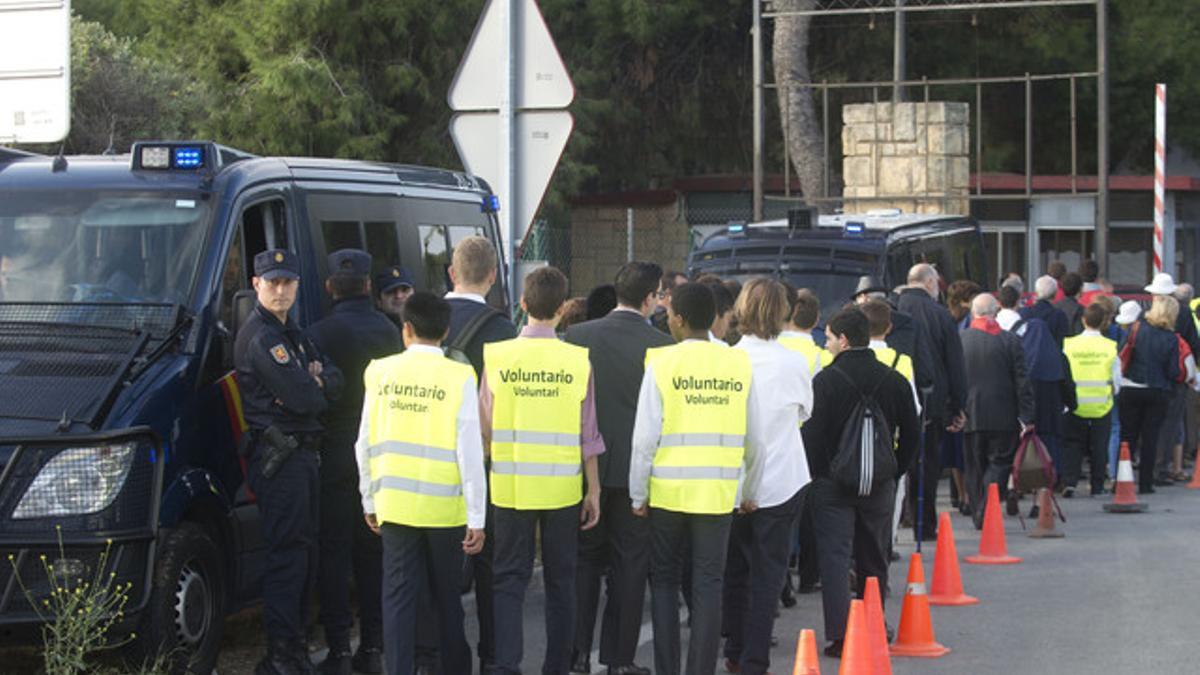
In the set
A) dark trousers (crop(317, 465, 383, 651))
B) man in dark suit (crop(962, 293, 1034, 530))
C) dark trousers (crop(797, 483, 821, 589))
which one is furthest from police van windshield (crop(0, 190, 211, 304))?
man in dark suit (crop(962, 293, 1034, 530))

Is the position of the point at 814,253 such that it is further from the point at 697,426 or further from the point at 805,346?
the point at 697,426

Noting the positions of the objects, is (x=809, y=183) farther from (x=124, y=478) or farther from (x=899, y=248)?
(x=124, y=478)

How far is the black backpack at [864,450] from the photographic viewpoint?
9.53 meters

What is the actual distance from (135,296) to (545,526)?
2192mm

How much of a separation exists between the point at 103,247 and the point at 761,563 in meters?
3.43

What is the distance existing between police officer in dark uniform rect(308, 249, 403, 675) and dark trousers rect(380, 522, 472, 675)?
101 centimetres

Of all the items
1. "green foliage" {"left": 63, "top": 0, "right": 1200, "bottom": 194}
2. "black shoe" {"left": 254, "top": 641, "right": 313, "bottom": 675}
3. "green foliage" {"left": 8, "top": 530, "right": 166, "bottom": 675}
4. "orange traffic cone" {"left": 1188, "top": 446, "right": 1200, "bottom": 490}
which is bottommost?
"orange traffic cone" {"left": 1188, "top": 446, "right": 1200, "bottom": 490}

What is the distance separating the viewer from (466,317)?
884 cm

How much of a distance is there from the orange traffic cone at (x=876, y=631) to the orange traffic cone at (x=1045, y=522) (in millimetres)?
6440

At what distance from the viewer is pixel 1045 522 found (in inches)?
578

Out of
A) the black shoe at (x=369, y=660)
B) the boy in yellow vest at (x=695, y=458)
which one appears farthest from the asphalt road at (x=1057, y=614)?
the boy in yellow vest at (x=695, y=458)

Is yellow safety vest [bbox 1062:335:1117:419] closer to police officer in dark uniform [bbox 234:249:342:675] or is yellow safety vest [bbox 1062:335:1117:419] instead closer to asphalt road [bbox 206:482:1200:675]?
asphalt road [bbox 206:482:1200:675]

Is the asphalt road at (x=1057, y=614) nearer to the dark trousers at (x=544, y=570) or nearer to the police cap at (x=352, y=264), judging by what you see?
the dark trousers at (x=544, y=570)

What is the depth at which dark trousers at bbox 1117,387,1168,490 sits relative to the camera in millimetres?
17922
